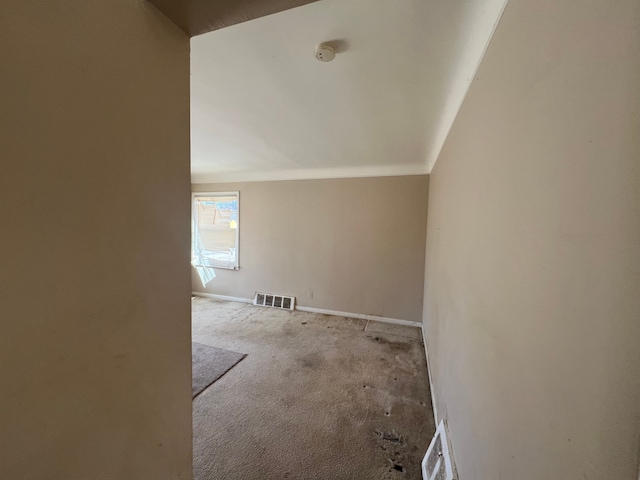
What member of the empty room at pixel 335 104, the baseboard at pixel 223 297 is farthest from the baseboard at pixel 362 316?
the empty room at pixel 335 104

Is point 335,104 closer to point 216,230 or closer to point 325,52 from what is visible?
point 325,52

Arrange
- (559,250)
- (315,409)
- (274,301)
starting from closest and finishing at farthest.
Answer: (559,250) < (315,409) < (274,301)

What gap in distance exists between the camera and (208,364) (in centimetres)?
247

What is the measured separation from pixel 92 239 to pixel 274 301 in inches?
148

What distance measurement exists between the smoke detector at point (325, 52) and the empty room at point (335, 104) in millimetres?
19

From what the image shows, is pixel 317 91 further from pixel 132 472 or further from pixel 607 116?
pixel 132 472

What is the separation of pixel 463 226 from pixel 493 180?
1.54 feet

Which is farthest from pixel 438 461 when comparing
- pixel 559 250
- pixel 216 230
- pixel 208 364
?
pixel 216 230

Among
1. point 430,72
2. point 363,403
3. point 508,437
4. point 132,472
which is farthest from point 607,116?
point 363,403

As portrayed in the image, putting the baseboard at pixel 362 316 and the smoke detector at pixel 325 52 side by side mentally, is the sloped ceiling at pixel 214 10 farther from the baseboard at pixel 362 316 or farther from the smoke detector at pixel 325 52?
the baseboard at pixel 362 316

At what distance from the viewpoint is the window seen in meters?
4.37

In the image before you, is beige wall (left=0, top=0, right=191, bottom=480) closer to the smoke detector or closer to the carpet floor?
the smoke detector

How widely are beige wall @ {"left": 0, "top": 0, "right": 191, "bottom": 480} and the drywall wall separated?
1.00 m

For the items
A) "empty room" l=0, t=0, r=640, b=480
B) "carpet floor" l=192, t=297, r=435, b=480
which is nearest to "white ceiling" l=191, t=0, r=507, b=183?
"empty room" l=0, t=0, r=640, b=480
